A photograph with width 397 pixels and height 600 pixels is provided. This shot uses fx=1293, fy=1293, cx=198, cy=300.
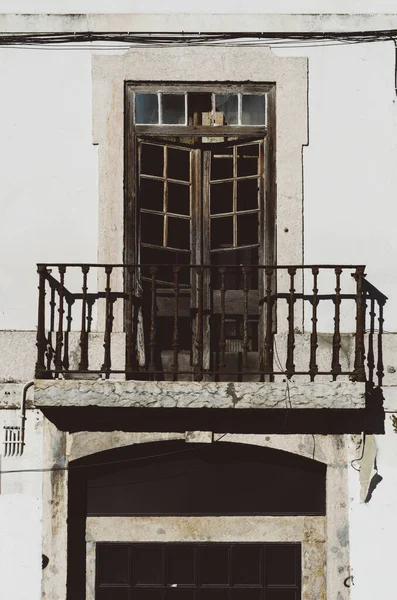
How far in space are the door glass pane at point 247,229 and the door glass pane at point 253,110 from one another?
0.74 m

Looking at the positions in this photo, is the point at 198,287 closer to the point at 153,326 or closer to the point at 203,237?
the point at 203,237

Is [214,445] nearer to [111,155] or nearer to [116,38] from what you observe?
[111,155]

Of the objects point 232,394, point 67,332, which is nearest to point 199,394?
point 232,394

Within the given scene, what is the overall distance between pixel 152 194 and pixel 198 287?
856 millimetres

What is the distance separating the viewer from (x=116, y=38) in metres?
10.3

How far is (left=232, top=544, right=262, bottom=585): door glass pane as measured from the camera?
10.2 meters

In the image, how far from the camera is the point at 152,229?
1039 cm

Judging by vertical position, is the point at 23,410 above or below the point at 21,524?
above

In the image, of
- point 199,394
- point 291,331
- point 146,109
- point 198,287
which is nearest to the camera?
point 199,394

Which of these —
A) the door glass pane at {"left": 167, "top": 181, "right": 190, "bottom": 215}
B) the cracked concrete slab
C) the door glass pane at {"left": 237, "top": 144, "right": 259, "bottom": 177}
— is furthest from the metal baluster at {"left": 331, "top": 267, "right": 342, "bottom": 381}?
the door glass pane at {"left": 167, "top": 181, "right": 190, "bottom": 215}

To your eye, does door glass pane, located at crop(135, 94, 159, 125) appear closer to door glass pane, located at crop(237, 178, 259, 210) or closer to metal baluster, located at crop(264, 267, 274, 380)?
door glass pane, located at crop(237, 178, 259, 210)

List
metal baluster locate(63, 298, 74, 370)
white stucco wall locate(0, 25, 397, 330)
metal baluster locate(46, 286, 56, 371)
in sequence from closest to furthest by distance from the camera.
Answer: metal baluster locate(46, 286, 56, 371) → metal baluster locate(63, 298, 74, 370) → white stucco wall locate(0, 25, 397, 330)

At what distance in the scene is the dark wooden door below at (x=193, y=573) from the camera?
10141 mm

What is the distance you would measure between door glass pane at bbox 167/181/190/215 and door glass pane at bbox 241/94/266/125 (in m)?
0.73
